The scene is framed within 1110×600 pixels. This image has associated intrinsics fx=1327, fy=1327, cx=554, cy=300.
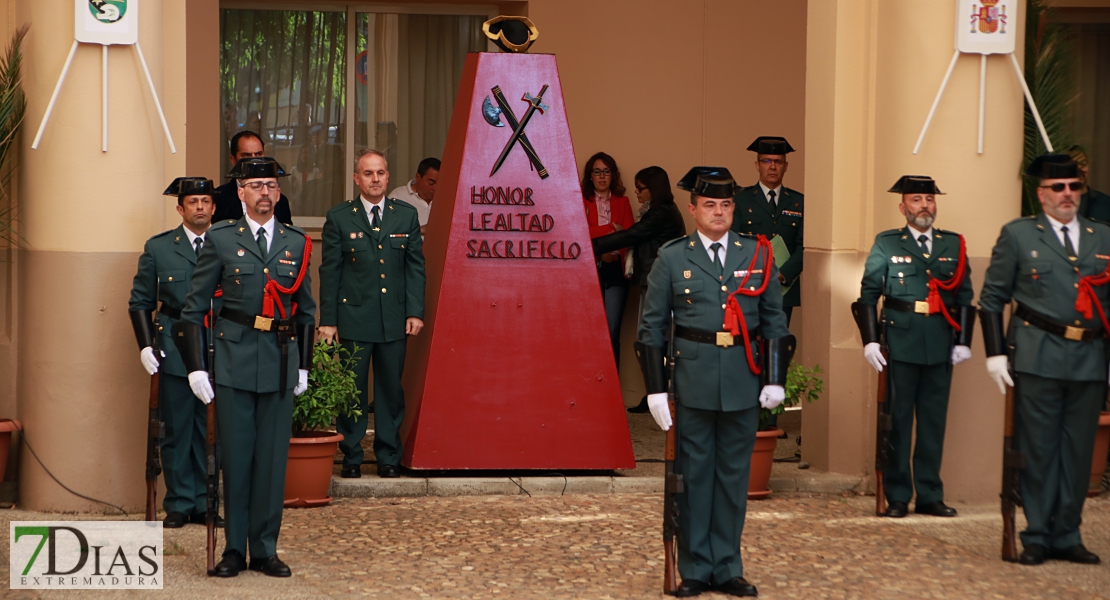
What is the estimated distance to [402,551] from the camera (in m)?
5.95

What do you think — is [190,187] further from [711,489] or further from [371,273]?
[711,489]

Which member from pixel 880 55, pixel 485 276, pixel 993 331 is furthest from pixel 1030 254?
pixel 485 276

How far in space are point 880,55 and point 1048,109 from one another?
0.99m

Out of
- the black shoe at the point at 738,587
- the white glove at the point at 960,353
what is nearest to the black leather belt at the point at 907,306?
the white glove at the point at 960,353

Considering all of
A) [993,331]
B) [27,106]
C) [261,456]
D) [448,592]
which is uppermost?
[27,106]

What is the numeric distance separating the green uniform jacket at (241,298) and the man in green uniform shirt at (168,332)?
3.16 ft

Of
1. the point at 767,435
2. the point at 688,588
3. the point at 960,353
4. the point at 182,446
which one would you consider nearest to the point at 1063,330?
the point at 960,353

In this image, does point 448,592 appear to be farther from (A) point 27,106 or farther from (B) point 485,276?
(A) point 27,106

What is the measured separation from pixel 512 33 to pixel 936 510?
342cm

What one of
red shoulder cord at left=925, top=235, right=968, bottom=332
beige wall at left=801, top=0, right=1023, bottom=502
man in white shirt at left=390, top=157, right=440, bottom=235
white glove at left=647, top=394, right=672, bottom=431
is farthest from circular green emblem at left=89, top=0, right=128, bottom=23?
red shoulder cord at left=925, top=235, right=968, bottom=332

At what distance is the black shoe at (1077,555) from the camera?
19.1 ft

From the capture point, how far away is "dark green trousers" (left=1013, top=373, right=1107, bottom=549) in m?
5.82

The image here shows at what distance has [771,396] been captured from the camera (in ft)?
16.8
